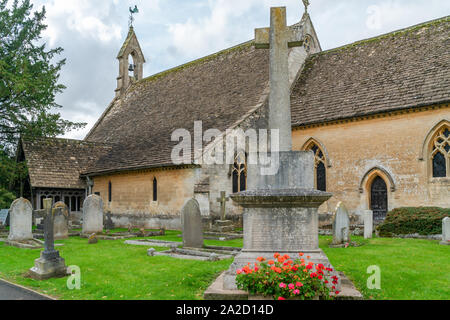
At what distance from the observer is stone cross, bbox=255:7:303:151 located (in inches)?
297

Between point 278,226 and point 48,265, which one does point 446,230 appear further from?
point 48,265

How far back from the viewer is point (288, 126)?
7562mm

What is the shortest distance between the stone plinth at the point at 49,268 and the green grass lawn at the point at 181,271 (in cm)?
30

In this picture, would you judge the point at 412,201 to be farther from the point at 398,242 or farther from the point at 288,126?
the point at 288,126

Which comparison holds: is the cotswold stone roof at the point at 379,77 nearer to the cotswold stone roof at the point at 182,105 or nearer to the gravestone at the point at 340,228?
the cotswold stone roof at the point at 182,105

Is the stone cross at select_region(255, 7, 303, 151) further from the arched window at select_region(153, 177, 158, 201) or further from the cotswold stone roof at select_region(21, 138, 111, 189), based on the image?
the cotswold stone roof at select_region(21, 138, 111, 189)

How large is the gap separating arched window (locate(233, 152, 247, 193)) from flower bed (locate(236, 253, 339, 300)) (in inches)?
592

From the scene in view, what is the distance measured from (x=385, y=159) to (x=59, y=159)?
21.0 m

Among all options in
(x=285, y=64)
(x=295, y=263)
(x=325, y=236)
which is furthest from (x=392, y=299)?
(x=325, y=236)

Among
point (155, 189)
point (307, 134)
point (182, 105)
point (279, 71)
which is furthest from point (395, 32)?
point (279, 71)

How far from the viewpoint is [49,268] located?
936cm

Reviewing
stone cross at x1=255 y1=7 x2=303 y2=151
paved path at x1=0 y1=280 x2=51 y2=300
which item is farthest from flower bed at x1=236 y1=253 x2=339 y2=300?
paved path at x1=0 y1=280 x2=51 y2=300

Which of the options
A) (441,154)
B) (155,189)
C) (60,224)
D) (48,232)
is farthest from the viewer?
(155,189)
